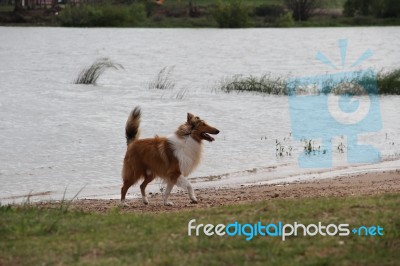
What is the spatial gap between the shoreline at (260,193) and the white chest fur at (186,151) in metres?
0.56

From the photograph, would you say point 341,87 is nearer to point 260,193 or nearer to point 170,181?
point 260,193

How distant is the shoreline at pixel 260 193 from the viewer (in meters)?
12.0

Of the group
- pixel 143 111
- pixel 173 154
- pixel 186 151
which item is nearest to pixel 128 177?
pixel 173 154

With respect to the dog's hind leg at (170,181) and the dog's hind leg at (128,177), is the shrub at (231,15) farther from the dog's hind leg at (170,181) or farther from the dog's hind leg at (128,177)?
the dog's hind leg at (170,181)

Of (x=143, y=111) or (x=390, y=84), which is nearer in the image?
(x=143, y=111)

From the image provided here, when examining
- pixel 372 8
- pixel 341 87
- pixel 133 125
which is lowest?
pixel 372 8

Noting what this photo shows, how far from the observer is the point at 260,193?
1316 centimetres

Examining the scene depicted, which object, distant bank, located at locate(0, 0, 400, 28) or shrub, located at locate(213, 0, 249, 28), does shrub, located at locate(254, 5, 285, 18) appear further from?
shrub, located at locate(213, 0, 249, 28)

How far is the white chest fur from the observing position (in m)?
12.4

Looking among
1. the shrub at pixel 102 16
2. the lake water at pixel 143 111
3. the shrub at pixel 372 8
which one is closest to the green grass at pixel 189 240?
the lake water at pixel 143 111

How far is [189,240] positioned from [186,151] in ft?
14.6

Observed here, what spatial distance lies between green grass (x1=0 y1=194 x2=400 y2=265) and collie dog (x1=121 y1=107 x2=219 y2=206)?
2.82 metres

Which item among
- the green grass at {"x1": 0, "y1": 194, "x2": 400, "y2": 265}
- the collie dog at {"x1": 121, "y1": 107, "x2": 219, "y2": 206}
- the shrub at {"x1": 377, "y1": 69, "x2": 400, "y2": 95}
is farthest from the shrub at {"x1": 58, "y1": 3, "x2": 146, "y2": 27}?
the green grass at {"x1": 0, "y1": 194, "x2": 400, "y2": 265}

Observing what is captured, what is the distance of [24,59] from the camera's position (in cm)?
5606
